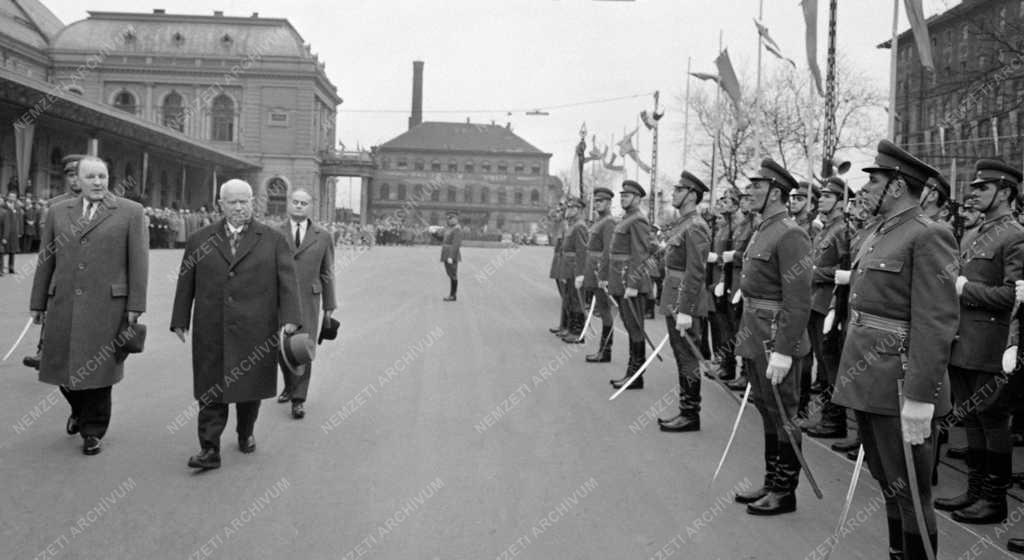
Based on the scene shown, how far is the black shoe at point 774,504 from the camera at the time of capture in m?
5.21

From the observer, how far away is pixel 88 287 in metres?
6.15

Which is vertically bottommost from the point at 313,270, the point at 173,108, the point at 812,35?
the point at 313,270

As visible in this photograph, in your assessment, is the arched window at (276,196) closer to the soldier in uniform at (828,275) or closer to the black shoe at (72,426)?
the black shoe at (72,426)

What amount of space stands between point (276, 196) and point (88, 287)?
232ft

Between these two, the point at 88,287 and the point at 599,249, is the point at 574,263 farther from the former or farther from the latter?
the point at 88,287

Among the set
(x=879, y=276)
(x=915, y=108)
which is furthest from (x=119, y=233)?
(x=915, y=108)

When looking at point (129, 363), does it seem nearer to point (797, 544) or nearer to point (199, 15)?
point (797, 544)

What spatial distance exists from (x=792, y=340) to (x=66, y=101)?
1276 inches

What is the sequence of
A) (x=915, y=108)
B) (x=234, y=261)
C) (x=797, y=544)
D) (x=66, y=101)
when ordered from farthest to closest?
(x=915, y=108) < (x=66, y=101) < (x=234, y=261) < (x=797, y=544)

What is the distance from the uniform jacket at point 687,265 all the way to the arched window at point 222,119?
237 ft

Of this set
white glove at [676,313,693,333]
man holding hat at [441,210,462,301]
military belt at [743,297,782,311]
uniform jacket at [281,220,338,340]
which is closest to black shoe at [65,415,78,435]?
uniform jacket at [281,220,338,340]

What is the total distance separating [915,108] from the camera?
61.3m

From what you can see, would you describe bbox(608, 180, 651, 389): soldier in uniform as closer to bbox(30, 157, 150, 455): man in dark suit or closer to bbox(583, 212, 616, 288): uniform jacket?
bbox(583, 212, 616, 288): uniform jacket

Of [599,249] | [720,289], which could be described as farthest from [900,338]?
[599,249]
